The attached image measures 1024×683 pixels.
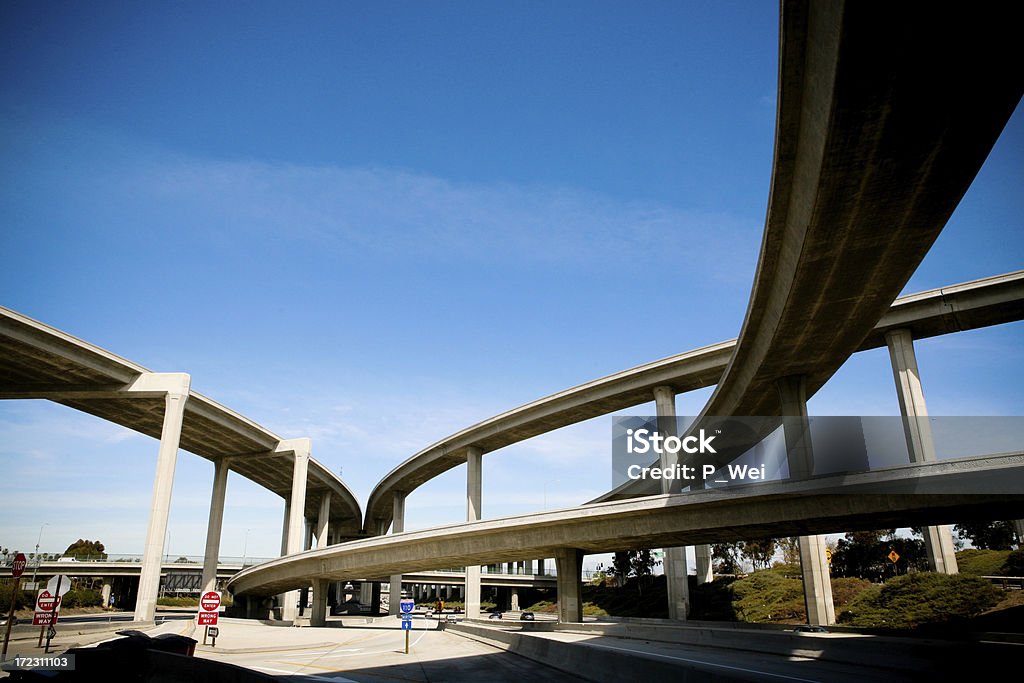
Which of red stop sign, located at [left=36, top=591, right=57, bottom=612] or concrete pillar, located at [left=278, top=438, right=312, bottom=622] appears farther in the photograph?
concrete pillar, located at [left=278, top=438, right=312, bottom=622]

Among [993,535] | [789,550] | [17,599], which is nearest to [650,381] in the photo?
[993,535]

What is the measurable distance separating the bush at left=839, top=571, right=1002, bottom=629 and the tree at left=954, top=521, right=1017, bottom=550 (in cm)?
3759

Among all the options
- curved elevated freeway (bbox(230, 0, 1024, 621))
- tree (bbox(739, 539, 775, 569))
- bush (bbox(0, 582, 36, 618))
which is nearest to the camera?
curved elevated freeway (bbox(230, 0, 1024, 621))

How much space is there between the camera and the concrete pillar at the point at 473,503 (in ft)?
218

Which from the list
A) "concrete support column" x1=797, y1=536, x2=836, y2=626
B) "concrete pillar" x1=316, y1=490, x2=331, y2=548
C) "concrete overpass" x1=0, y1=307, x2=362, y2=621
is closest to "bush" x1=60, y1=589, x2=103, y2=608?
"concrete pillar" x1=316, y1=490, x2=331, y2=548

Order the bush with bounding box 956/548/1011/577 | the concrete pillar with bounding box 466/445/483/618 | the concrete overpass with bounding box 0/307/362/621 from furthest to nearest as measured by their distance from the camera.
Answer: the concrete pillar with bounding box 466/445/483/618 → the bush with bounding box 956/548/1011/577 → the concrete overpass with bounding box 0/307/362/621

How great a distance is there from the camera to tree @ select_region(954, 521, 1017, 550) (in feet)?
244

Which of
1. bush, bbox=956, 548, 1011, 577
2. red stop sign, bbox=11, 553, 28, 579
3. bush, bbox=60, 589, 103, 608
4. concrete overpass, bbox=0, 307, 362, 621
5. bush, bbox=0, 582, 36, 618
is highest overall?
concrete overpass, bbox=0, 307, 362, 621

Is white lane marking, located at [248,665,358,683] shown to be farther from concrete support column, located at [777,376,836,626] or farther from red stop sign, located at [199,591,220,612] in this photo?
concrete support column, located at [777,376,836,626]

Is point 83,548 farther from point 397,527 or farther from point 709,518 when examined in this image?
point 709,518

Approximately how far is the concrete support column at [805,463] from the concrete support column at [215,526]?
5409 cm

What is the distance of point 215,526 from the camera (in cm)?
6894

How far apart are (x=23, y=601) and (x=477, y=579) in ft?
168

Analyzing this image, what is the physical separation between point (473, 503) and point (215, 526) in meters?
27.3
